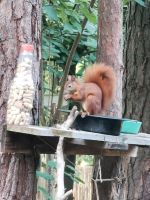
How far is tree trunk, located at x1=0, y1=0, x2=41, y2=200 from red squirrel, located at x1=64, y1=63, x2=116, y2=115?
0.65 ft

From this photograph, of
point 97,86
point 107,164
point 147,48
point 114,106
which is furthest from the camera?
point 147,48

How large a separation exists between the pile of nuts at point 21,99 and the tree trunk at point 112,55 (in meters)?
0.84

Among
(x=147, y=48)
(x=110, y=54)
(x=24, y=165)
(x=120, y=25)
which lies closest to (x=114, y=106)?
(x=110, y=54)

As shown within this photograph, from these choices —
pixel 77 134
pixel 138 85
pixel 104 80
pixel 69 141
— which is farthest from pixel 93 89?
pixel 138 85

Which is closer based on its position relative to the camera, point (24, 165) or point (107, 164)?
point (24, 165)

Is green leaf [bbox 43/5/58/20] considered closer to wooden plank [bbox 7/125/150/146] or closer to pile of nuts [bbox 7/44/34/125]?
pile of nuts [bbox 7/44/34/125]

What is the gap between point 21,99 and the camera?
2.00 metres

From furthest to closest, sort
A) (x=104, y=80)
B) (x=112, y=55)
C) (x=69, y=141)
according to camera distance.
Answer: (x=112, y=55)
(x=104, y=80)
(x=69, y=141)

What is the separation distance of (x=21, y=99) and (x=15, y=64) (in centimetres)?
26

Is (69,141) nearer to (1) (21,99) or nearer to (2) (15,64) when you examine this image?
(1) (21,99)

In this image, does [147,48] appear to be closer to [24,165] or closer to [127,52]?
[127,52]

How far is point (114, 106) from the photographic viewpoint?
2.76m

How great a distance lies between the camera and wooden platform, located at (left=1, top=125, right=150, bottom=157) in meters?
1.81

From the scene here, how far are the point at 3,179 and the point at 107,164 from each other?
37.7 inches
